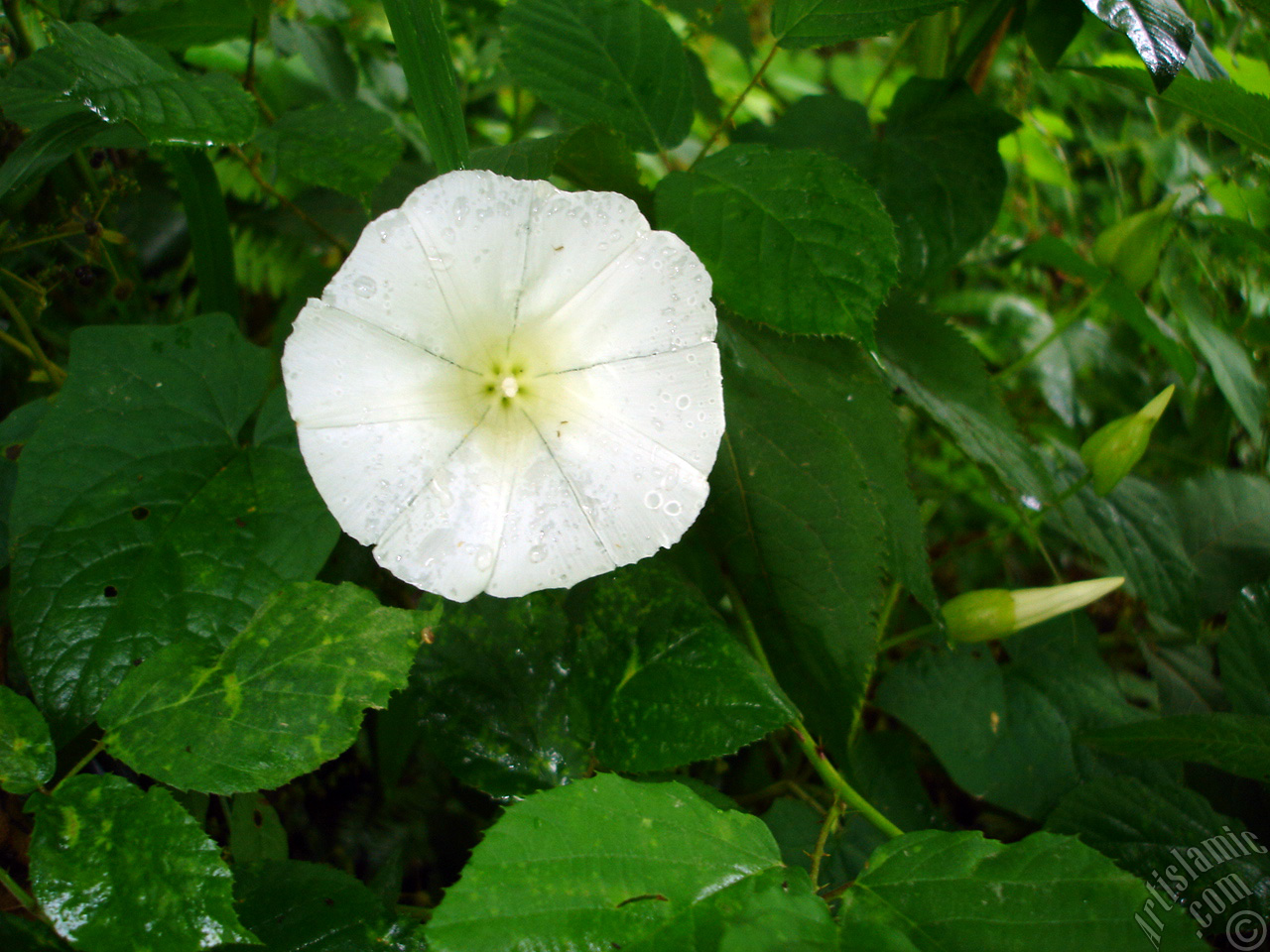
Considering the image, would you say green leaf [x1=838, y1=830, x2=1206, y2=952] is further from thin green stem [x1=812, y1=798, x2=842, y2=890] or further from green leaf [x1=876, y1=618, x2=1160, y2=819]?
green leaf [x1=876, y1=618, x2=1160, y2=819]

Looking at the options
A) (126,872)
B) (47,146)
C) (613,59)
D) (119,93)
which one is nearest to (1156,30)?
(613,59)

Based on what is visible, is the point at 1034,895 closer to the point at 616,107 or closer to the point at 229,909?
the point at 229,909

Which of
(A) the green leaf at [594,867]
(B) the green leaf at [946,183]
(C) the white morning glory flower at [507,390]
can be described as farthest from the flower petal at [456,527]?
(B) the green leaf at [946,183]

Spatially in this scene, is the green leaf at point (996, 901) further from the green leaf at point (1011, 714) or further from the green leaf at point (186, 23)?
the green leaf at point (186, 23)

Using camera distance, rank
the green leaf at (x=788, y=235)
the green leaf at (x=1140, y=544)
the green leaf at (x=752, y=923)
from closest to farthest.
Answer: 1. the green leaf at (x=752, y=923)
2. the green leaf at (x=788, y=235)
3. the green leaf at (x=1140, y=544)

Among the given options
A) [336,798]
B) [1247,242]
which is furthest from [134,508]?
[1247,242]

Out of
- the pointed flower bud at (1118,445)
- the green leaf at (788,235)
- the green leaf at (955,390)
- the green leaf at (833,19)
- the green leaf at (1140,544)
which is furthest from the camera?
the green leaf at (1140,544)
